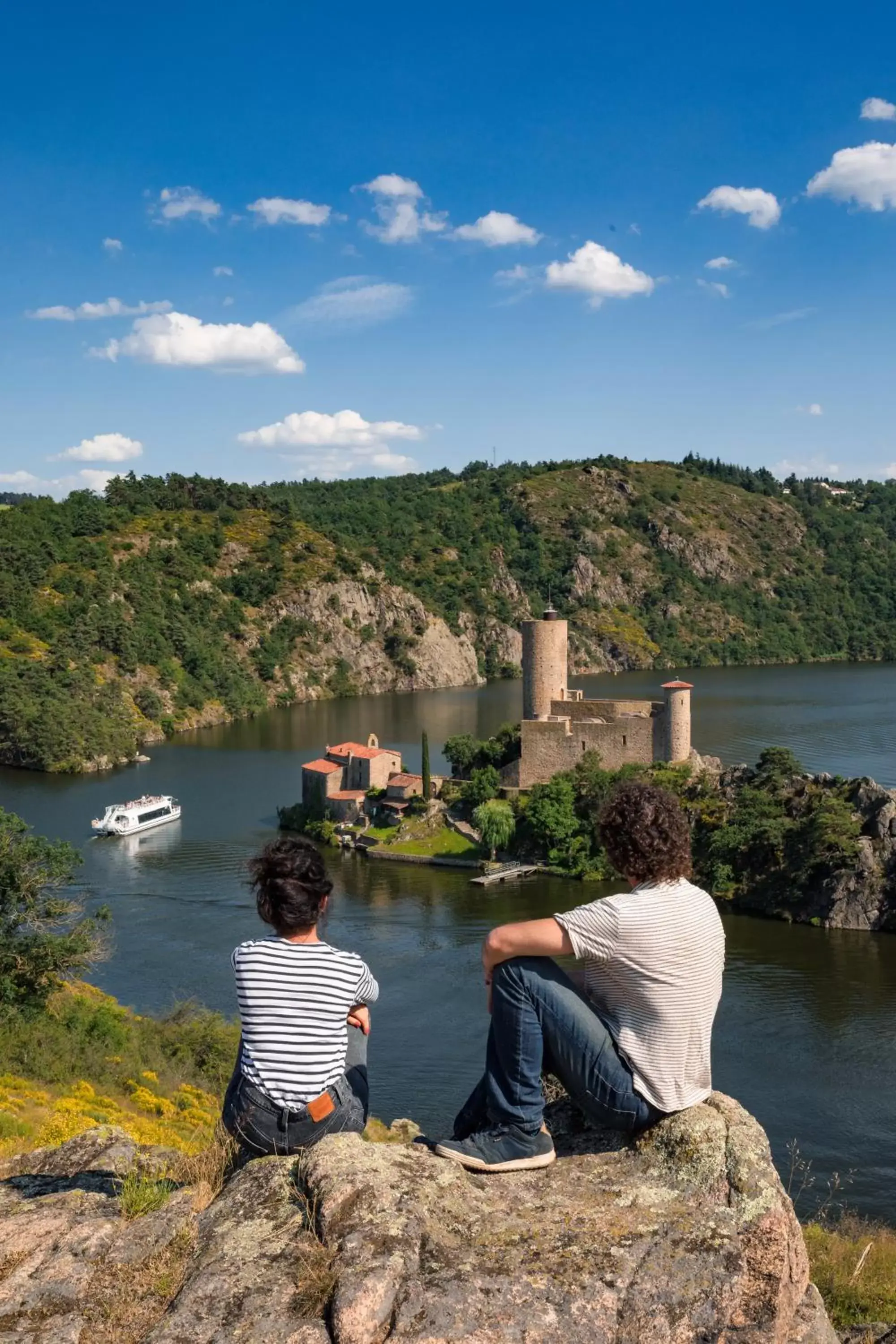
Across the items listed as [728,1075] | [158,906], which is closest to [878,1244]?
[728,1075]

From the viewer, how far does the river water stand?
72.6ft

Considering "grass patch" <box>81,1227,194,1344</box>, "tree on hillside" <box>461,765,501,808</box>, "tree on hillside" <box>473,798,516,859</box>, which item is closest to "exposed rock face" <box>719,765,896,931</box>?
"tree on hillside" <box>473,798,516,859</box>

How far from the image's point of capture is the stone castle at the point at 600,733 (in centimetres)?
4212

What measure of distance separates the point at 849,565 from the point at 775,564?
37.3 feet

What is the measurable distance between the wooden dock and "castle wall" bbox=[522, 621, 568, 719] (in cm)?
876

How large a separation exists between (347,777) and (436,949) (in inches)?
677

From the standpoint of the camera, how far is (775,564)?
147750 millimetres

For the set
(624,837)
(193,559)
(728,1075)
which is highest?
(193,559)

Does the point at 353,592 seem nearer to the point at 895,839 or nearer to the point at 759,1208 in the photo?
the point at 895,839

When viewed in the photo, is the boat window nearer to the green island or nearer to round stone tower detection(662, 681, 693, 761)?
the green island

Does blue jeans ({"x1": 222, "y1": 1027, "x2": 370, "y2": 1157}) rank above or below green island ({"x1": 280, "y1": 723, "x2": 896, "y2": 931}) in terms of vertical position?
above

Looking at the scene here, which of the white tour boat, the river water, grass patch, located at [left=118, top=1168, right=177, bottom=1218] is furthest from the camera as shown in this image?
the white tour boat

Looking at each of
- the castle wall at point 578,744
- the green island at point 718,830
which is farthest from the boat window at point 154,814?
the castle wall at point 578,744

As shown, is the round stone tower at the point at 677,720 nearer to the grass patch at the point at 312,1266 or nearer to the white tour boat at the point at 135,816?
the white tour boat at the point at 135,816
